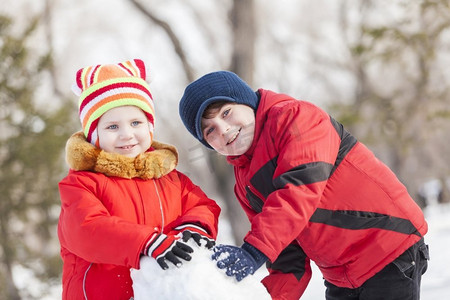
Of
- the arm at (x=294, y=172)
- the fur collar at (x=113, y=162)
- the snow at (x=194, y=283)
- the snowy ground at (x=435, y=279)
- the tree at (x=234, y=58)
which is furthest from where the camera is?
the tree at (x=234, y=58)

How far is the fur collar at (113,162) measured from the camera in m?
2.30

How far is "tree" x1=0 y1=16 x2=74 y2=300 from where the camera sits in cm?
1075

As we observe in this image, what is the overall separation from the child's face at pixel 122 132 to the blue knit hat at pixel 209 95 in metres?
0.21

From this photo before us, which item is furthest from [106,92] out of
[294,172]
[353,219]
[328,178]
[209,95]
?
[353,219]

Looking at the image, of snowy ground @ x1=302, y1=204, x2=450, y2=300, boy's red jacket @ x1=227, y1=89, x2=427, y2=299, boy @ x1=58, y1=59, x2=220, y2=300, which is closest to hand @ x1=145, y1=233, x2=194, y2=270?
boy @ x1=58, y1=59, x2=220, y2=300

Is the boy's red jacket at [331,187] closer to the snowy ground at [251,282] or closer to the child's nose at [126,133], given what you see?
the snowy ground at [251,282]

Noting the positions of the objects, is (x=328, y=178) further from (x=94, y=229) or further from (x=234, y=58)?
(x=234, y=58)

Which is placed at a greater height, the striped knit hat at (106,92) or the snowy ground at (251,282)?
the striped knit hat at (106,92)

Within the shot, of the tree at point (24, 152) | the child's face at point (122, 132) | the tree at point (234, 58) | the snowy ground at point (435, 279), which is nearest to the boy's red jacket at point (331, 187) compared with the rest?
the child's face at point (122, 132)

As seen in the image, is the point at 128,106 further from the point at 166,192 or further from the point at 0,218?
the point at 0,218

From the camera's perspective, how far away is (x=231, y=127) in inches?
92.0

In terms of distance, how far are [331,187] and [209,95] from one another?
0.66m

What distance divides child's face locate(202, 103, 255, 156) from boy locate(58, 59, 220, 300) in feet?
0.87

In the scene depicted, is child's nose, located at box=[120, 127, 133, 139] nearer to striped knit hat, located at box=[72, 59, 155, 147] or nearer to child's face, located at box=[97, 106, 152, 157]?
child's face, located at box=[97, 106, 152, 157]
